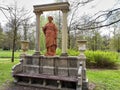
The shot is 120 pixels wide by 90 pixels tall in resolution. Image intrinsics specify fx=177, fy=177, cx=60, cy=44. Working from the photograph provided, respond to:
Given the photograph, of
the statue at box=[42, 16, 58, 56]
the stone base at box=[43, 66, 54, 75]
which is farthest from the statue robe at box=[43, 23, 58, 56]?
the stone base at box=[43, 66, 54, 75]

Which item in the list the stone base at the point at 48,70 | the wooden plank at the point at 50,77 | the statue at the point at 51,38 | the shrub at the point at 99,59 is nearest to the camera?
the wooden plank at the point at 50,77

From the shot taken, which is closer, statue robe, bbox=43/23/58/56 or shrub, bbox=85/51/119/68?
statue robe, bbox=43/23/58/56

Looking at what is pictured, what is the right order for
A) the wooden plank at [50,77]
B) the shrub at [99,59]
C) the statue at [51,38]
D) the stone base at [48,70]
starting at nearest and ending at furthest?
the wooden plank at [50,77] → the stone base at [48,70] → the statue at [51,38] → the shrub at [99,59]

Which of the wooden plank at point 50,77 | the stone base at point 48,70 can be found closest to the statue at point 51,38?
the stone base at point 48,70

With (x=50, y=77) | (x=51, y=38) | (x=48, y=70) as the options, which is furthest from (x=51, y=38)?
(x=50, y=77)

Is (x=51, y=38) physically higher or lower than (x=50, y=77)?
higher

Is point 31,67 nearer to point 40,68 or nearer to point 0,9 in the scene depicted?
point 40,68

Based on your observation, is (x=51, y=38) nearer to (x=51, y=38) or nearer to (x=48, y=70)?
(x=51, y=38)

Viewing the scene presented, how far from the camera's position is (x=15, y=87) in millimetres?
8055

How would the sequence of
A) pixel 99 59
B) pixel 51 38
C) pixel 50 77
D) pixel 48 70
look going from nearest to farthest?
pixel 50 77, pixel 48 70, pixel 51 38, pixel 99 59

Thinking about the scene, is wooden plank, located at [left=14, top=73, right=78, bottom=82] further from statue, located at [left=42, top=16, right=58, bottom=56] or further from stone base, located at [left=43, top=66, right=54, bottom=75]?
statue, located at [left=42, top=16, right=58, bottom=56]

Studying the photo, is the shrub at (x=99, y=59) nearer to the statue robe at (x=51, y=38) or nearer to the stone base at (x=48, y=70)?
the statue robe at (x=51, y=38)

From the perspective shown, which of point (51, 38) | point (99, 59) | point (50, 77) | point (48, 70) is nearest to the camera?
point (50, 77)

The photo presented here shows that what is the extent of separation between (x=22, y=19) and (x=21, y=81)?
14.2 m
